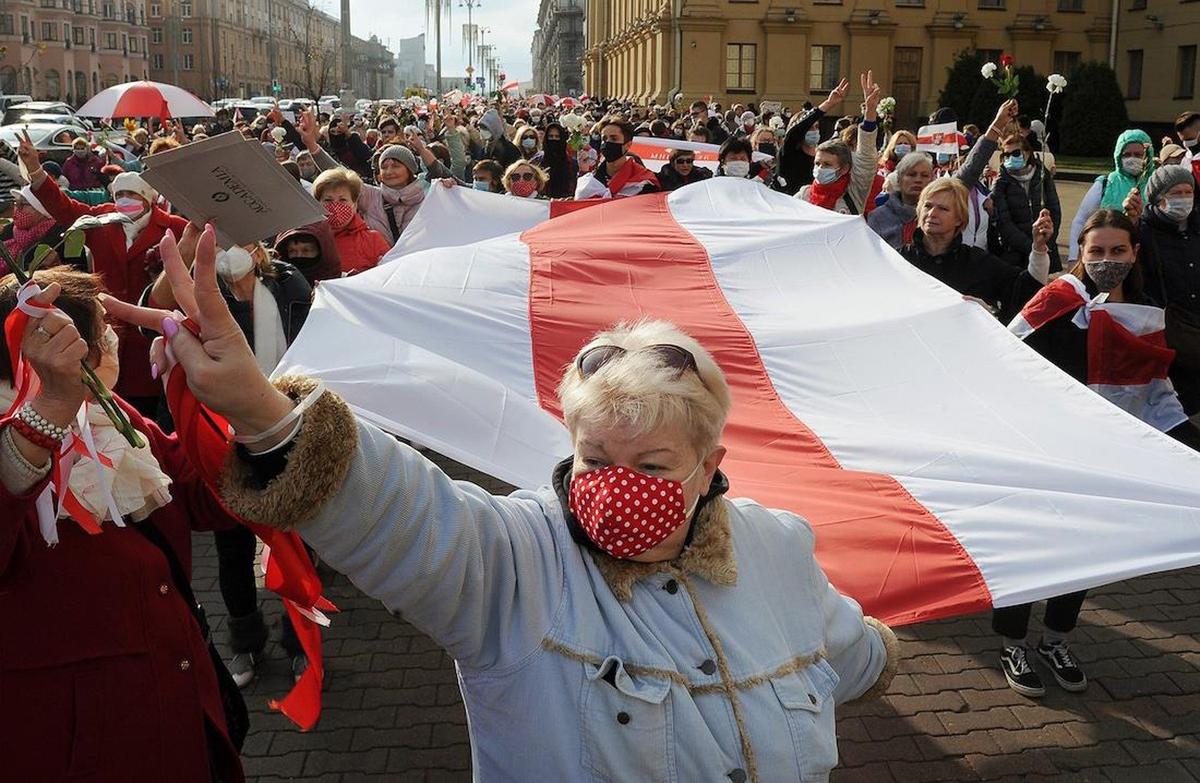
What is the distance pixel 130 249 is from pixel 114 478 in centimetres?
413

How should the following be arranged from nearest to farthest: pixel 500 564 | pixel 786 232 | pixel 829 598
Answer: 1. pixel 500 564
2. pixel 829 598
3. pixel 786 232

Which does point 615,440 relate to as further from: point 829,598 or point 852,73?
point 852,73

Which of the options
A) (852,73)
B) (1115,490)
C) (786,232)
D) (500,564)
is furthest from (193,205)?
(852,73)

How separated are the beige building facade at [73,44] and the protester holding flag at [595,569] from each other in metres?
79.5

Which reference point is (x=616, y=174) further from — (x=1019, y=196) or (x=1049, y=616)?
(x=1049, y=616)

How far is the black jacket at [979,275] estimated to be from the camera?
598 cm

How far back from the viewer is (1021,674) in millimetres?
4805

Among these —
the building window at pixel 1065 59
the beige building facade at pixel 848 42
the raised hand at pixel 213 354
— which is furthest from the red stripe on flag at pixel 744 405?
the building window at pixel 1065 59

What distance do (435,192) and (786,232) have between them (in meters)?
3.04

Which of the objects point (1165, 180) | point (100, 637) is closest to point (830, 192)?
point (1165, 180)

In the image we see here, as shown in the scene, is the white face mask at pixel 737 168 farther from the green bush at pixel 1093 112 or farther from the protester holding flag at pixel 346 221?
the green bush at pixel 1093 112

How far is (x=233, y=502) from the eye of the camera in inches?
68.6

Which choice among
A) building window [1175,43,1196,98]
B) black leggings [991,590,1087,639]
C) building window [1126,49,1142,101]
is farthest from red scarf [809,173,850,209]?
building window [1126,49,1142,101]

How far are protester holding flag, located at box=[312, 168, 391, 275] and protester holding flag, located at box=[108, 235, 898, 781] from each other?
17.6ft
